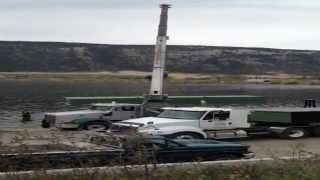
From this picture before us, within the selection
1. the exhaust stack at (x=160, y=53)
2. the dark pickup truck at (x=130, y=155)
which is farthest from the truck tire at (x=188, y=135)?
the exhaust stack at (x=160, y=53)

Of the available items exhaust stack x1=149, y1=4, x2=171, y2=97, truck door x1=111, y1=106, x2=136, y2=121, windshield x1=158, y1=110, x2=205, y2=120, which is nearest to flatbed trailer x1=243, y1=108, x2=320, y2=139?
windshield x1=158, y1=110, x2=205, y2=120

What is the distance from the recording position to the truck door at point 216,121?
27014mm

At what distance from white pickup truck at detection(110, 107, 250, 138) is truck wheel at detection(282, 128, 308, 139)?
153 cm

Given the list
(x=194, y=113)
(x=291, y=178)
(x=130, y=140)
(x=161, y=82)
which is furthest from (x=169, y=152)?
(x=161, y=82)

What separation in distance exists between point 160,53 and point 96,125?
12556mm

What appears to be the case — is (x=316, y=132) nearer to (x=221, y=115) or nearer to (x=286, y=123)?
(x=286, y=123)

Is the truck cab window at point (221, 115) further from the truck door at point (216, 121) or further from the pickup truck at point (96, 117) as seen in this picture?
the pickup truck at point (96, 117)

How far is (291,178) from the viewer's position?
10.0 m

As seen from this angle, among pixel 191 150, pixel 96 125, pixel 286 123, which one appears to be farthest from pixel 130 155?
pixel 96 125

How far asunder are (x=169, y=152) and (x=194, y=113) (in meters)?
11.5

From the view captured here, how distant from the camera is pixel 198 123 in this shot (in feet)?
87.6

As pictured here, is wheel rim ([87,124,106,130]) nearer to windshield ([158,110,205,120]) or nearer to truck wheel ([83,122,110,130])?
truck wheel ([83,122,110,130])

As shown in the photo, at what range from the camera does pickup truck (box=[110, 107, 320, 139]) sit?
2562 cm

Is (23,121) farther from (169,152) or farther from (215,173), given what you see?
(215,173)
